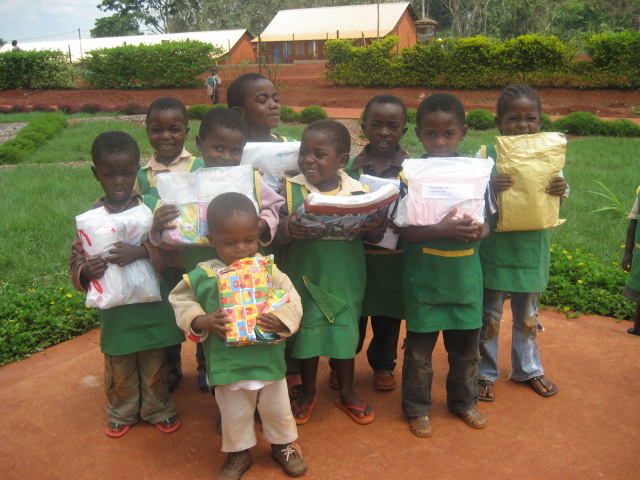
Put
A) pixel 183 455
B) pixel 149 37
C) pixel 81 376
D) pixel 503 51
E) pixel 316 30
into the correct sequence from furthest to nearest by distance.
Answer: pixel 149 37 < pixel 316 30 < pixel 503 51 < pixel 81 376 < pixel 183 455

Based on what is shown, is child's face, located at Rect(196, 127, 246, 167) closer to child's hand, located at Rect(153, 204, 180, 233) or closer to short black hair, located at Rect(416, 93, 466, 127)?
child's hand, located at Rect(153, 204, 180, 233)

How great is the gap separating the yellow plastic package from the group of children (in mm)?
66

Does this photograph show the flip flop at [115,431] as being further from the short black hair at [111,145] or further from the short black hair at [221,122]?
the short black hair at [221,122]

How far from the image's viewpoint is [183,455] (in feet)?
9.48

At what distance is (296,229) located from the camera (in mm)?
2756

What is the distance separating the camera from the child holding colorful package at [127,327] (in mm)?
2826

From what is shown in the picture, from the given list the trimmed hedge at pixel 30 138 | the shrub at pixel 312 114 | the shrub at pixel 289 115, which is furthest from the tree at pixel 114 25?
the shrub at pixel 312 114

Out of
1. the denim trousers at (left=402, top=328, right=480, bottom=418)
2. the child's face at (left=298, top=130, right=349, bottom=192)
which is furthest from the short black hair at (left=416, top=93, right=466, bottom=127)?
the denim trousers at (left=402, top=328, right=480, bottom=418)

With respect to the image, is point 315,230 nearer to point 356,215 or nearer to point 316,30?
point 356,215

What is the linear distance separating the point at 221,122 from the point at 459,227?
4.10 feet

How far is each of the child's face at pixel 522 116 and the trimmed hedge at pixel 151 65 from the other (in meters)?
24.0

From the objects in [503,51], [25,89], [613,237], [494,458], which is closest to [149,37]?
[25,89]

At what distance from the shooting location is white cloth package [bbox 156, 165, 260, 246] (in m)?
2.66

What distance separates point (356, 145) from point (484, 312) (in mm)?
10185
